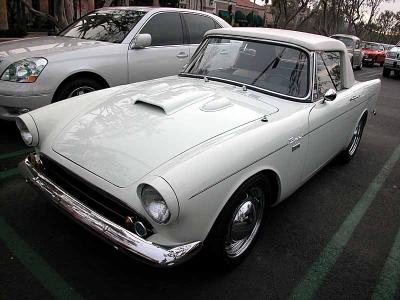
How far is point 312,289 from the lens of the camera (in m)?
2.63

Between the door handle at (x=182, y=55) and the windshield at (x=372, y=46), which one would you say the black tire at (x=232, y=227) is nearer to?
the door handle at (x=182, y=55)

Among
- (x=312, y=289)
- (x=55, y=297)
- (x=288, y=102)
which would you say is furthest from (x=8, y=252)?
(x=288, y=102)

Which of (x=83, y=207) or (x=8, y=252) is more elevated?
(x=83, y=207)

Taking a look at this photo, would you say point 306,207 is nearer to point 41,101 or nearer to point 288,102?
point 288,102

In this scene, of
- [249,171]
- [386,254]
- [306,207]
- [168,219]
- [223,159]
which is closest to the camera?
[168,219]

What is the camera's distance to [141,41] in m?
5.22

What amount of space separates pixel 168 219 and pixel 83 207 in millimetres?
656

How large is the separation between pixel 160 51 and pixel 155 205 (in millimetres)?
4030

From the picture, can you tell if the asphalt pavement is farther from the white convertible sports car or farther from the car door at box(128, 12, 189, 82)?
the car door at box(128, 12, 189, 82)

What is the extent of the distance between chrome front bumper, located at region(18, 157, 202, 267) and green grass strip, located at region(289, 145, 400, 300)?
93cm

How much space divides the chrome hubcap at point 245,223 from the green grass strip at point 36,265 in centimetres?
109

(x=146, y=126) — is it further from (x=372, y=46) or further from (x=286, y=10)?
(x=372, y=46)

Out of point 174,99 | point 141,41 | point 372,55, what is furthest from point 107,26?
point 372,55

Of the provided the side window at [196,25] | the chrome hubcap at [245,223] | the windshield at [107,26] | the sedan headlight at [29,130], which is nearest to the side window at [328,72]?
the chrome hubcap at [245,223]
